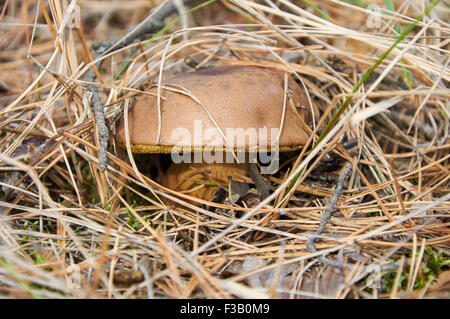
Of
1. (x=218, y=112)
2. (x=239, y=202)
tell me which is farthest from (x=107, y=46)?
(x=239, y=202)

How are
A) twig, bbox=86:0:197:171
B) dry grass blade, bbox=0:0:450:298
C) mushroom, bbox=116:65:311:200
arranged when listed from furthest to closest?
twig, bbox=86:0:197:171 → mushroom, bbox=116:65:311:200 → dry grass blade, bbox=0:0:450:298

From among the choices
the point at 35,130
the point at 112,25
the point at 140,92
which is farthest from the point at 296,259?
the point at 112,25

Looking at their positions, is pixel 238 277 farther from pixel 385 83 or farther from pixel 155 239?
pixel 385 83

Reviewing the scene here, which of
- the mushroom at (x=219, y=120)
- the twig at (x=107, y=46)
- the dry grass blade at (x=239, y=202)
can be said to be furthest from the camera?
the twig at (x=107, y=46)

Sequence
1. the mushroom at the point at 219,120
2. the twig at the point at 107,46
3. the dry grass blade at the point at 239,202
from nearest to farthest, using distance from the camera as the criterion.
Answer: the dry grass blade at the point at 239,202, the mushroom at the point at 219,120, the twig at the point at 107,46

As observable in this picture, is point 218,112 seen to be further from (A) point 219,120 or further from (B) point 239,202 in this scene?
(B) point 239,202

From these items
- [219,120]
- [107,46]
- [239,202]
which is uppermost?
[107,46]

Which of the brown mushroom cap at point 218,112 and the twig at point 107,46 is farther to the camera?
the twig at point 107,46

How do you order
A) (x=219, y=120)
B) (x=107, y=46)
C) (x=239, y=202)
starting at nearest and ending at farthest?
(x=219, y=120)
(x=239, y=202)
(x=107, y=46)
